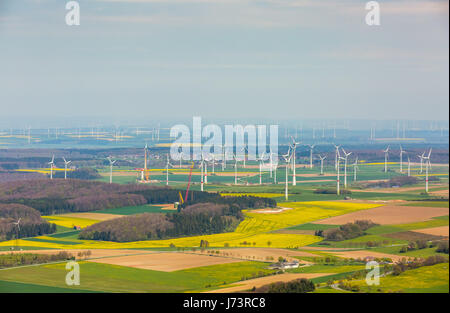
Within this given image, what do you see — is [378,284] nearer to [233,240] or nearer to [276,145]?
[233,240]

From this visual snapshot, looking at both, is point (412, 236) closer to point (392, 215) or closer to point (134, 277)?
point (392, 215)

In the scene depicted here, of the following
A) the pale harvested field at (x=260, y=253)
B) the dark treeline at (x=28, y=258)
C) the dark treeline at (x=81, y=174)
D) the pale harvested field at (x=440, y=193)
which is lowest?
the pale harvested field at (x=260, y=253)

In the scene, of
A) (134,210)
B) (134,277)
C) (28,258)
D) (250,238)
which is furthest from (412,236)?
(134,210)

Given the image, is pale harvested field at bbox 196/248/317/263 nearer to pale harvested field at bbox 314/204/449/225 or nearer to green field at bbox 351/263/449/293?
green field at bbox 351/263/449/293

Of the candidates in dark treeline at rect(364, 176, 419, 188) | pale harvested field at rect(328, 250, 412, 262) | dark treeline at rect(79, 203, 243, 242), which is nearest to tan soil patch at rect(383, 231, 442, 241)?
pale harvested field at rect(328, 250, 412, 262)

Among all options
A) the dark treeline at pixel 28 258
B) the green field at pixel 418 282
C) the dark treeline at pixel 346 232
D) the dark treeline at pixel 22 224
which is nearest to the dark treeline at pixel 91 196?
the dark treeline at pixel 22 224

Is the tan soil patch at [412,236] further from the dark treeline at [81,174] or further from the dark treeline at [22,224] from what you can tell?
the dark treeline at [81,174]

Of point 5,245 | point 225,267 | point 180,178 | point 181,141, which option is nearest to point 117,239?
point 5,245
